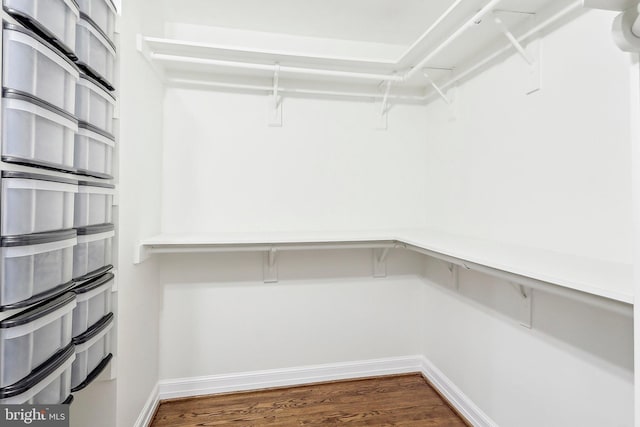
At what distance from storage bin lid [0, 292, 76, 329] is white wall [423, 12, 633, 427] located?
177 centimetres

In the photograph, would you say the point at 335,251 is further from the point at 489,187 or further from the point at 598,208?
the point at 598,208

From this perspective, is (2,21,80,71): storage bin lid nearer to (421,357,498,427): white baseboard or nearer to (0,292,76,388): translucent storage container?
(0,292,76,388): translucent storage container

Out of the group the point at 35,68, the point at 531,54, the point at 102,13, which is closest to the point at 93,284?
the point at 35,68

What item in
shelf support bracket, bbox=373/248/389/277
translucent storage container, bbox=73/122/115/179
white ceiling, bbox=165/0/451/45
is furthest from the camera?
shelf support bracket, bbox=373/248/389/277

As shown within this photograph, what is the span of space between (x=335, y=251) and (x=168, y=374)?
1308 mm

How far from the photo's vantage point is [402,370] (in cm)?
226

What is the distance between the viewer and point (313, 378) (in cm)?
214

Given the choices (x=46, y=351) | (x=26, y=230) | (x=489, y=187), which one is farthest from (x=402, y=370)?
(x=26, y=230)

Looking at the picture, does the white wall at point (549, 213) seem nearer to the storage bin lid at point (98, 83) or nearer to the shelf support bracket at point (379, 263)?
A: the shelf support bracket at point (379, 263)

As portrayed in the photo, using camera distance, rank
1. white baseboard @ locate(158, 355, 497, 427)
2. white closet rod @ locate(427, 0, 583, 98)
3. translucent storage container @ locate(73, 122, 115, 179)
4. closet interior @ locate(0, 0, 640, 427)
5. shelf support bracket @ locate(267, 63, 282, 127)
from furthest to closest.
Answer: shelf support bracket @ locate(267, 63, 282, 127), white baseboard @ locate(158, 355, 497, 427), white closet rod @ locate(427, 0, 583, 98), translucent storage container @ locate(73, 122, 115, 179), closet interior @ locate(0, 0, 640, 427)

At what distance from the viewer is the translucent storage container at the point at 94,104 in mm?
1090

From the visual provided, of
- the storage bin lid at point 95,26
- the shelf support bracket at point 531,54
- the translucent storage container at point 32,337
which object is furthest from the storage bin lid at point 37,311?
the shelf support bracket at point 531,54

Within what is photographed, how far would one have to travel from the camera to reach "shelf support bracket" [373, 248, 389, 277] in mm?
2217

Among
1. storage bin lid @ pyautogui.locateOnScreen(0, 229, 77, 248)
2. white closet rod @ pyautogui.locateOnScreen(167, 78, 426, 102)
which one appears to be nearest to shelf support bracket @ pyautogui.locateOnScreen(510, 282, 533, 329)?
white closet rod @ pyautogui.locateOnScreen(167, 78, 426, 102)
